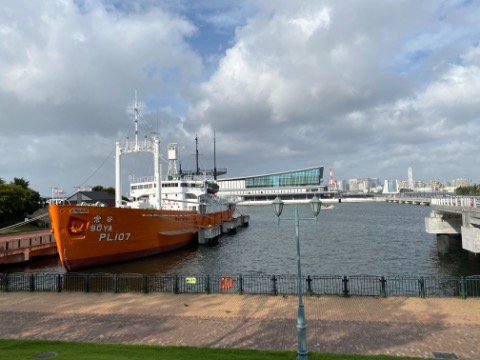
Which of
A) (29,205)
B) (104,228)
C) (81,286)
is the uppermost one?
(29,205)

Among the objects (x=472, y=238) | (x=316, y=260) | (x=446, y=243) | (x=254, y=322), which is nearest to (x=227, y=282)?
(x=254, y=322)

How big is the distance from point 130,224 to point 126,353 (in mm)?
24701

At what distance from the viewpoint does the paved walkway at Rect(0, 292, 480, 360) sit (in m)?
12.2

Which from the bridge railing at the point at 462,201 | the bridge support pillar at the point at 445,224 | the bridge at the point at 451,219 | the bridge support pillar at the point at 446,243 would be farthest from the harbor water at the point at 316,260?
the bridge railing at the point at 462,201

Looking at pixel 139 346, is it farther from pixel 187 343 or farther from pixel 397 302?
pixel 397 302

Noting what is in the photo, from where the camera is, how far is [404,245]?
145 feet

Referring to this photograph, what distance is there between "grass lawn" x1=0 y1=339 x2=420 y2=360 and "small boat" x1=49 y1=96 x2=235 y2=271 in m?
19.0

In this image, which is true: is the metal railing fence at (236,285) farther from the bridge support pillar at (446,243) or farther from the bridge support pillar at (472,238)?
the bridge support pillar at (446,243)

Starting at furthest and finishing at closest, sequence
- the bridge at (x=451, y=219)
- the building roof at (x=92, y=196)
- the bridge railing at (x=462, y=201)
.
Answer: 1. the building roof at (x=92, y=196)
2. the bridge railing at (x=462, y=201)
3. the bridge at (x=451, y=219)

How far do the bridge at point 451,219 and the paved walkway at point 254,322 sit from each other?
1438cm

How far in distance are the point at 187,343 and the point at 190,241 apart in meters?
36.0

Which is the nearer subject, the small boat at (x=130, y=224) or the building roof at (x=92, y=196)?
the small boat at (x=130, y=224)

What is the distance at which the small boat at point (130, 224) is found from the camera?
3048cm

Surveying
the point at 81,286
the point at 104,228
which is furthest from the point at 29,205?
the point at 81,286
